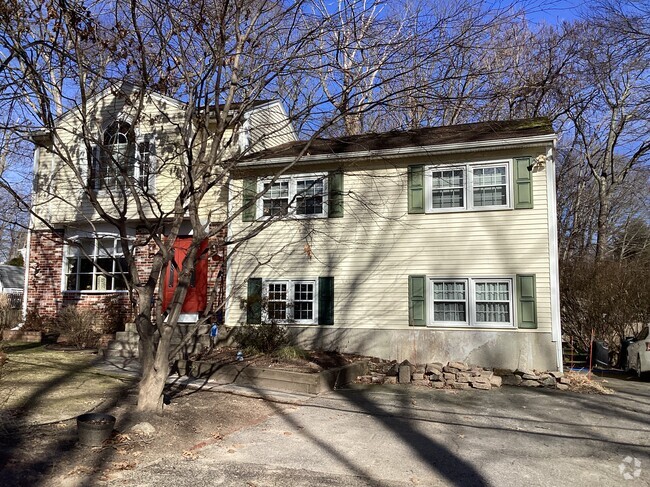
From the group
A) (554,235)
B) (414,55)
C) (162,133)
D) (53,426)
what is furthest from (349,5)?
(162,133)

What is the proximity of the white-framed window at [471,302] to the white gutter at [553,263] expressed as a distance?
85 centimetres

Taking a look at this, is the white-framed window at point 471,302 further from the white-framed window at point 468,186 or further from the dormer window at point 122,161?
the dormer window at point 122,161

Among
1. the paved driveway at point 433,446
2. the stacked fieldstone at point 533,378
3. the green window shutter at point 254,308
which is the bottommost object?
the paved driveway at point 433,446

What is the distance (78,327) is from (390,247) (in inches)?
312

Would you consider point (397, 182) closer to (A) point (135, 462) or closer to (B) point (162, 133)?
(B) point (162, 133)

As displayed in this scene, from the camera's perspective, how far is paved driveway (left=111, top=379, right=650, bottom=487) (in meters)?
5.36

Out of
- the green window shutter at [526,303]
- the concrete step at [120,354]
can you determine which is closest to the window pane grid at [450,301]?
the green window shutter at [526,303]

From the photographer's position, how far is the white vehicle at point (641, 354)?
11.8m

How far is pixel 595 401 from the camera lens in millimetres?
9484

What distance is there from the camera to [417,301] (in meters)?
12.7

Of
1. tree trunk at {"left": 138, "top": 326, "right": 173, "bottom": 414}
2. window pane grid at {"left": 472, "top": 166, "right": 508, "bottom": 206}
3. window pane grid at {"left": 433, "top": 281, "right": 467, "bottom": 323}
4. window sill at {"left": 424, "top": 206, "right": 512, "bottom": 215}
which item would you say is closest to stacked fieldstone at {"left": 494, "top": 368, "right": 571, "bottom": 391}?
window pane grid at {"left": 433, "top": 281, "right": 467, "bottom": 323}

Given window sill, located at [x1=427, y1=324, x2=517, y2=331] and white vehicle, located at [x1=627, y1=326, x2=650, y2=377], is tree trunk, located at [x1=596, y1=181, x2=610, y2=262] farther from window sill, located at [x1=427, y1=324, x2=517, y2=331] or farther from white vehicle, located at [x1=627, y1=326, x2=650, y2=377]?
window sill, located at [x1=427, y1=324, x2=517, y2=331]

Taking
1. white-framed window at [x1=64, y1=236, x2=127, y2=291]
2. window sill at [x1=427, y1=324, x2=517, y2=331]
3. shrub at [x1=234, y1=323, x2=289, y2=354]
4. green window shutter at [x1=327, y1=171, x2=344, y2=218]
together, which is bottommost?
shrub at [x1=234, y1=323, x2=289, y2=354]

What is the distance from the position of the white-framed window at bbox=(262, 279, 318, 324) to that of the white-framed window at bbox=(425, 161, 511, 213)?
356cm
